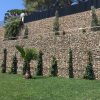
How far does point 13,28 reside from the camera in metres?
47.0

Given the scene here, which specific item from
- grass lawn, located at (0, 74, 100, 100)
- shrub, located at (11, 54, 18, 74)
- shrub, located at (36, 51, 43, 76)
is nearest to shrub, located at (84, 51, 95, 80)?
grass lawn, located at (0, 74, 100, 100)

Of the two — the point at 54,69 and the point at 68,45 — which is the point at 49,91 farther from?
the point at 54,69

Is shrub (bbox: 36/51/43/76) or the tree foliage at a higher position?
the tree foliage

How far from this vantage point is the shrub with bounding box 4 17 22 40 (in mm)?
46341

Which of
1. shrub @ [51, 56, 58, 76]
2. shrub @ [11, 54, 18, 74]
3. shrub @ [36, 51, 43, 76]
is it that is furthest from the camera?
shrub @ [11, 54, 18, 74]

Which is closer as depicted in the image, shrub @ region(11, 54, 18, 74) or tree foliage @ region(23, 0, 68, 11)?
shrub @ region(11, 54, 18, 74)

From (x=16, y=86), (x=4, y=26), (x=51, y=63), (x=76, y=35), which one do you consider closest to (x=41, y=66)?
(x=51, y=63)

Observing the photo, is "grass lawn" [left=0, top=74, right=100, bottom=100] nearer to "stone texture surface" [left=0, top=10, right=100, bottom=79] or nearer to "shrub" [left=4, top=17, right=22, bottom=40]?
"stone texture surface" [left=0, top=10, right=100, bottom=79]

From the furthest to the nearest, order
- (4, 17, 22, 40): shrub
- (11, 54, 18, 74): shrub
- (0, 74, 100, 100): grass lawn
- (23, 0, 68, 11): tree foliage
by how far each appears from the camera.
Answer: (23, 0, 68, 11): tree foliage, (4, 17, 22, 40): shrub, (11, 54, 18, 74): shrub, (0, 74, 100, 100): grass lawn

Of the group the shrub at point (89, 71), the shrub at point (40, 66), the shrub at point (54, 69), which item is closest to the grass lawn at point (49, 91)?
the shrub at point (89, 71)

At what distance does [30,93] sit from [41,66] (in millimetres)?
12672

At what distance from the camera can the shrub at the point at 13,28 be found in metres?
46.3

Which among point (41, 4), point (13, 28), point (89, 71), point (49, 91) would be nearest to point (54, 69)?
point (89, 71)

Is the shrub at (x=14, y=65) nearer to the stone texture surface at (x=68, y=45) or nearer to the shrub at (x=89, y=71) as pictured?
the stone texture surface at (x=68, y=45)
